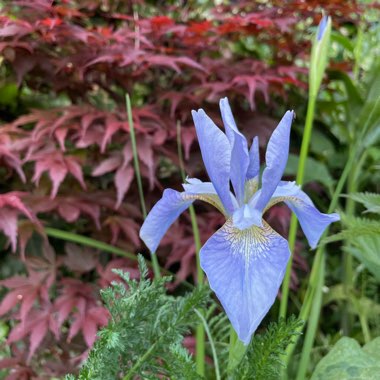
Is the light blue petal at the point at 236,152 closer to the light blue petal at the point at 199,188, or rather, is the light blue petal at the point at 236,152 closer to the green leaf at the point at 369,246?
the light blue petal at the point at 199,188

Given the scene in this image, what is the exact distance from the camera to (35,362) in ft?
3.74

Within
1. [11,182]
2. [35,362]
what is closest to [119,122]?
[11,182]

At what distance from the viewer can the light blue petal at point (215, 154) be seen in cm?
60

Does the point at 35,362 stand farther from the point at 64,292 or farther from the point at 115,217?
the point at 115,217

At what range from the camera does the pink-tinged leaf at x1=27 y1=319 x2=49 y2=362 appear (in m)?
0.99

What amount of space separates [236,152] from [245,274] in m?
0.13

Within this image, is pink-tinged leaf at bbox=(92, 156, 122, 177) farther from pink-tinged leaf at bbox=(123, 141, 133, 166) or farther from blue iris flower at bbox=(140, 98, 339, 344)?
blue iris flower at bbox=(140, 98, 339, 344)

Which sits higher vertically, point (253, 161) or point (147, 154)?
point (253, 161)

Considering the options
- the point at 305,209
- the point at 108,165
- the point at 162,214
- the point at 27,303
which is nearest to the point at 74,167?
the point at 108,165

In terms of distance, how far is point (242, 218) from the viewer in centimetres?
56

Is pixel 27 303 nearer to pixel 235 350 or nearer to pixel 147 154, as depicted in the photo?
pixel 147 154

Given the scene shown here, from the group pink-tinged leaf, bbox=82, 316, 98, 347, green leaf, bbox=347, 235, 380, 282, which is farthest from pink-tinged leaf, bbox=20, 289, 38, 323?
green leaf, bbox=347, 235, 380, 282

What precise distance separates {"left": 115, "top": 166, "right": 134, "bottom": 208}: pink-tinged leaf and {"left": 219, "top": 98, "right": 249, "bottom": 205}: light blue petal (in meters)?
0.51

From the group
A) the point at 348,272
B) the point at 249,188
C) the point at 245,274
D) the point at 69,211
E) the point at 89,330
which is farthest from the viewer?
the point at 348,272
